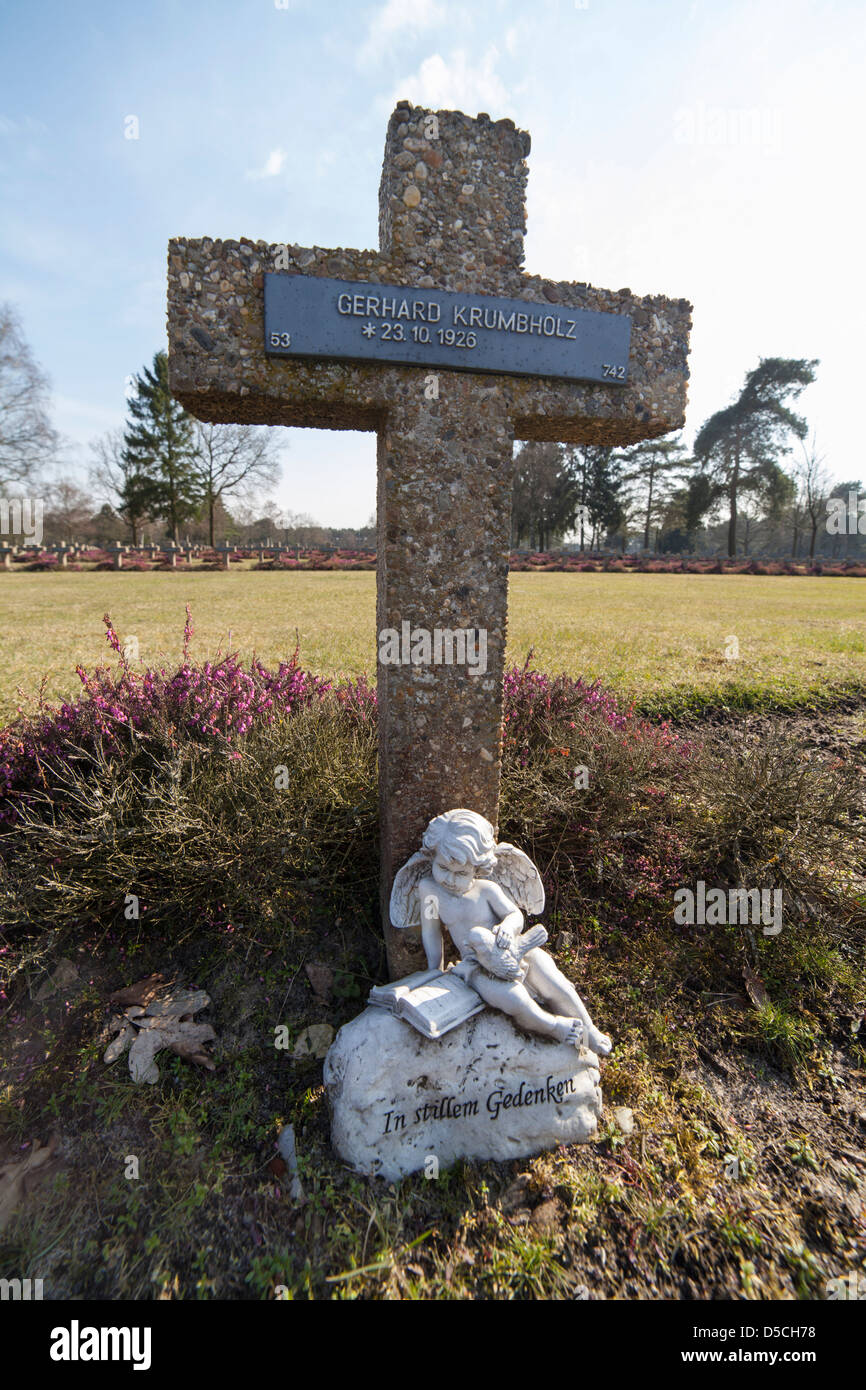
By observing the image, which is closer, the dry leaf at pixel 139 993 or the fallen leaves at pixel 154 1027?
the fallen leaves at pixel 154 1027

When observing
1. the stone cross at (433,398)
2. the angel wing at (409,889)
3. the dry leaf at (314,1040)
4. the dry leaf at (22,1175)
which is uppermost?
the stone cross at (433,398)

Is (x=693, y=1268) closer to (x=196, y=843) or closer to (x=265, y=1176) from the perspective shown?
(x=265, y=1176)

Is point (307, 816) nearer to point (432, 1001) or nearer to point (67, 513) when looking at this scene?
point (432, 1001)

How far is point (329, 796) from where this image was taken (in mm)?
3572

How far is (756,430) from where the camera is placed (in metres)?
36.5

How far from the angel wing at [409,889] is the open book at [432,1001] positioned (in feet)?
0.97

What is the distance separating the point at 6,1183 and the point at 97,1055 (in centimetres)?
47

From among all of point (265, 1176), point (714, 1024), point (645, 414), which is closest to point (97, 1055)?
point (265, 1176)

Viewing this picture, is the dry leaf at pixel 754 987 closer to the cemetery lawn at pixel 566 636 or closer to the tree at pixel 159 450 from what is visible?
the cemetery lawn at pixel 566 636

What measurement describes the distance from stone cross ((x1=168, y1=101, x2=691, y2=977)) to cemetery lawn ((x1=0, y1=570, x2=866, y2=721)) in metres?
3.26

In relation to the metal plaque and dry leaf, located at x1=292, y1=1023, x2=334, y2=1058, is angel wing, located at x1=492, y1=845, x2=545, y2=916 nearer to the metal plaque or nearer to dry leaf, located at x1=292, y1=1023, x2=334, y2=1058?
dry leaf, located at x1=292, y1=1023, x2=334, y2=1058

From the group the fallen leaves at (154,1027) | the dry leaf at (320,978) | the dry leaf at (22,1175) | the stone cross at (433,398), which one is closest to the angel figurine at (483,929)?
the stone cross at (433,398)

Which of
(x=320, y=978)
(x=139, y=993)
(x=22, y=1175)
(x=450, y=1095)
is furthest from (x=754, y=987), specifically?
(x=22, y=1175)

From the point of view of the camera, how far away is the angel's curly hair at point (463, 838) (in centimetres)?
248
